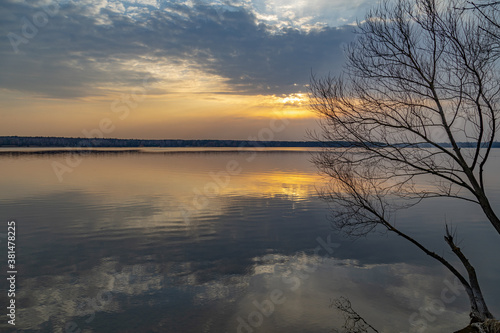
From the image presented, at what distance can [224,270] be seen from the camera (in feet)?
41.1

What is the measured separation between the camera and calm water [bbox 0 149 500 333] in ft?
31.0

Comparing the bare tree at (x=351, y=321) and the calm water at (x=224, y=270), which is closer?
the bare tree at (x=351, y=321)

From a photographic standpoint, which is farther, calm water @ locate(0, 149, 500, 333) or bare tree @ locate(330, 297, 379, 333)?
calm water @ locate(0, 149, 500, 333)

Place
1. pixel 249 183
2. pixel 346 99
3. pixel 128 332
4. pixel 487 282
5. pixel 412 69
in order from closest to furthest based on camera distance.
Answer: pixel 128 332 → pixel 412 69 → pixel 346 99 → pixel 487 282 → pixel 249 183

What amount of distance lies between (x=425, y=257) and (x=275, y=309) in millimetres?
7338

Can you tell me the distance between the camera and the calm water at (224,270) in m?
9.46

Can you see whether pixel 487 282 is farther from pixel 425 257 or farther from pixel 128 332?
pixel 128 332

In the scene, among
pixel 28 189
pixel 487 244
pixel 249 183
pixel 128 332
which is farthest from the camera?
pixel 249 183

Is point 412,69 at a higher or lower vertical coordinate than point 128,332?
higher

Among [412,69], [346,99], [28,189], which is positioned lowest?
[28,189]

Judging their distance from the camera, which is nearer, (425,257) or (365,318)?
(365,318)

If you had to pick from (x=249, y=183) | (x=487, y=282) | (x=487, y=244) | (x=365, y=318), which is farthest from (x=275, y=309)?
(x=249, y=183)

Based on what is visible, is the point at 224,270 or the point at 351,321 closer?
the point at 351,321

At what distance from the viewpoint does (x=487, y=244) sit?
16.1 metres
